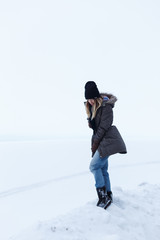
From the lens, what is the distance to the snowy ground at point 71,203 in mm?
2828

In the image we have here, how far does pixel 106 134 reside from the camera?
3652 mm

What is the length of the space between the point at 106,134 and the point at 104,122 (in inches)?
7.1

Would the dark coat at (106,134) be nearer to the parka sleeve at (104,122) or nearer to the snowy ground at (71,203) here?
the parka sleeve at (104,122)

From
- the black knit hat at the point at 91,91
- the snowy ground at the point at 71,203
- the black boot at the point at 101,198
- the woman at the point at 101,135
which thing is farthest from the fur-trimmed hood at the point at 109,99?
the snowy ground at the point at 71,203

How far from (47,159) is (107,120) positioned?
19.4ft

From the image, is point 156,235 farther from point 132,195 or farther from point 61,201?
point 61,201

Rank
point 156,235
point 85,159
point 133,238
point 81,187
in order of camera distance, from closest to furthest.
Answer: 1. point 133,238
2. point 156,235
3. point 81,187
4. point 85,159

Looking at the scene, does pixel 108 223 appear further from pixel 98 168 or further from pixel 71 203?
pixel 71 203

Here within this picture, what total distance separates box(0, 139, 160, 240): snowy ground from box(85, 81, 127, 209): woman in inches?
11.0

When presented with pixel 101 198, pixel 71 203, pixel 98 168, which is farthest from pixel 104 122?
pixel 71 203

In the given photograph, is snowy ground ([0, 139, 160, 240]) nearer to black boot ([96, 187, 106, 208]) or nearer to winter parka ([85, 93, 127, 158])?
black boot ([96, 187, 106, 208])

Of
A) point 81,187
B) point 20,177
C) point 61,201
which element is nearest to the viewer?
point 61,201

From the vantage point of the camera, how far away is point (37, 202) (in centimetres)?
465

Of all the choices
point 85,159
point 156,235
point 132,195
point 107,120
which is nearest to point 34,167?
point 85,159
